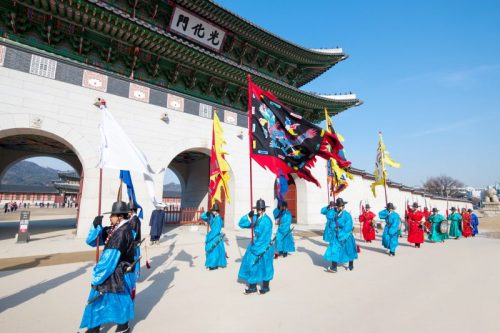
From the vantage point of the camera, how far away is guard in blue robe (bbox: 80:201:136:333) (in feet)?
8.52

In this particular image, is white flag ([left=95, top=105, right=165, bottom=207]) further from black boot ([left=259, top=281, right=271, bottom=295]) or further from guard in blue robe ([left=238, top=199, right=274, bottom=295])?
black boot ([left=259, top=281, right=271, bottom=295])

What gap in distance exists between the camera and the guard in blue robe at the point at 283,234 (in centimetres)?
721

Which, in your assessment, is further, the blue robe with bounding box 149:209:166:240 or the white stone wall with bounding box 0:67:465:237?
the blue robe with bounding box 149:209:166:240

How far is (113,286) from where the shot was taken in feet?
8.82

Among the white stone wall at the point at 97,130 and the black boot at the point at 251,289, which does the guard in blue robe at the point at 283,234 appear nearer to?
the black boot at the point at 251,289

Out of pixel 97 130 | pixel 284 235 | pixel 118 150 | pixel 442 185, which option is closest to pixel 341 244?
pixel 284 235

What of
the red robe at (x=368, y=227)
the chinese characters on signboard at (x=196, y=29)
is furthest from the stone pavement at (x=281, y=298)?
the chinese characters on signboard at (x=196, y=29)

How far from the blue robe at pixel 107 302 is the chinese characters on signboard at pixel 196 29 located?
11.7m

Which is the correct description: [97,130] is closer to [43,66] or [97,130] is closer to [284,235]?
[43,66]

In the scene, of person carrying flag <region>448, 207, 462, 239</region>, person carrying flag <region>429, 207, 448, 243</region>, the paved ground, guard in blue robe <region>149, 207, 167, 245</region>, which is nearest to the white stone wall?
guard in blue robe <region>149, 207, 167, 245</region>

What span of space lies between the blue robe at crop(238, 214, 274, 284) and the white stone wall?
21.3ft

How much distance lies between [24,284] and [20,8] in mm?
8386

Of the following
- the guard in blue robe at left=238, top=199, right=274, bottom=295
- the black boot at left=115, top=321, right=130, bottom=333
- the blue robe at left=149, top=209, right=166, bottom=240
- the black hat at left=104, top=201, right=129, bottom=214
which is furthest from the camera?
the blue robe at left=149, top=209, right=166, bottom=240

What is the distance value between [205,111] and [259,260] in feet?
28.8
